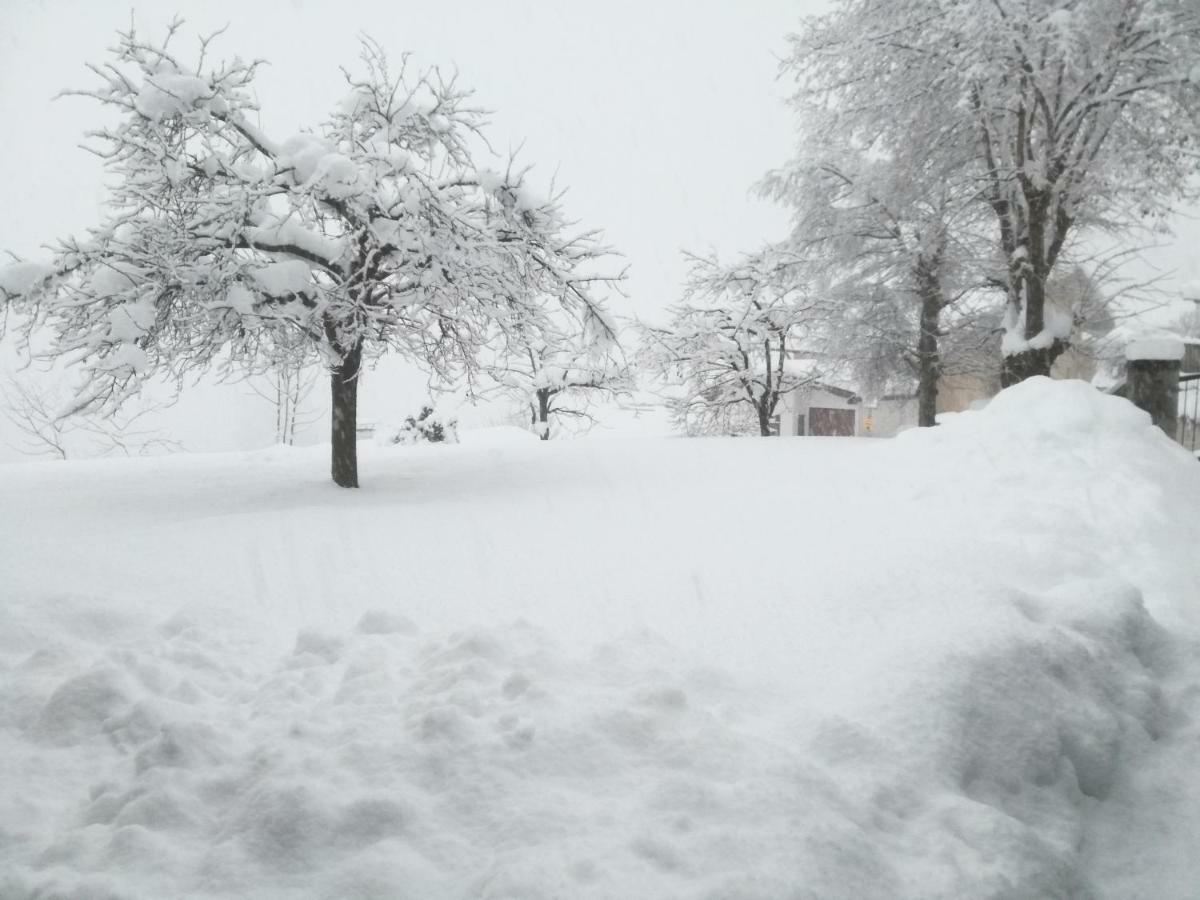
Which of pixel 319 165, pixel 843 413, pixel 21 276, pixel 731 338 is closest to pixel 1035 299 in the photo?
pixel 731 338

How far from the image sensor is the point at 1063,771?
2.58 metres

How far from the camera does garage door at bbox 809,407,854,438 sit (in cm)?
2948

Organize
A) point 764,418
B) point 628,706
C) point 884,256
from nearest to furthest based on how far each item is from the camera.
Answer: point 628,706
point 884,256
point 764,418

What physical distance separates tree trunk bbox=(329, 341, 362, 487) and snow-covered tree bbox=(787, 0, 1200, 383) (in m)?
8.40

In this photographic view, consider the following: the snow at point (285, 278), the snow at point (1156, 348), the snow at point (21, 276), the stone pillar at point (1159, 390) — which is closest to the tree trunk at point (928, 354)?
the stone pillar at point (1159, 390)

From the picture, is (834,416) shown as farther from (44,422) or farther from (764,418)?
(44,422)

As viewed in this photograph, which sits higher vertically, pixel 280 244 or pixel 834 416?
pixel 280 244

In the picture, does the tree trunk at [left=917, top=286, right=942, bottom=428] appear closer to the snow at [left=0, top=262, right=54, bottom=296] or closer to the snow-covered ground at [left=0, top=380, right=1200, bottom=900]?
the snow-covered ground at [left=0, top=380, right=1200, bottom=900]

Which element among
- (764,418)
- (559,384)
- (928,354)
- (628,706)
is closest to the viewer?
(628,706)

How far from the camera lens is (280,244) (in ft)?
25.0

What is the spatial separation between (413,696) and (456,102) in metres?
7.54

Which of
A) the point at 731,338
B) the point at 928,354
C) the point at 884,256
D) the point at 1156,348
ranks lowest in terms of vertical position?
the point at 1156,348

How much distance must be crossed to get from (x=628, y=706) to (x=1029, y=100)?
1056 cm

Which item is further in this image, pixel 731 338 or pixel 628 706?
pixel 731 338
